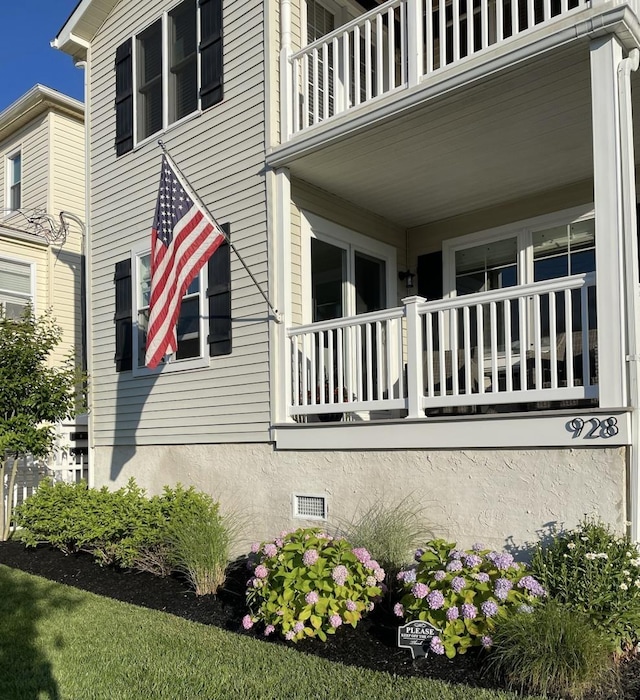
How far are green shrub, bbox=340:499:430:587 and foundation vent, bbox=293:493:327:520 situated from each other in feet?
1.95

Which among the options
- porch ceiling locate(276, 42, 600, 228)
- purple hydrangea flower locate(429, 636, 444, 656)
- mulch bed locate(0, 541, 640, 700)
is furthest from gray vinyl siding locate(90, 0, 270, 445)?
purple hydrangea flower locate(429, 636, 444, 656)

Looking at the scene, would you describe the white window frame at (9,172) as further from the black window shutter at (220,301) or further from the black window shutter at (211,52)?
the black window shutter at (220,301)

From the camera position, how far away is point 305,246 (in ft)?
23.8

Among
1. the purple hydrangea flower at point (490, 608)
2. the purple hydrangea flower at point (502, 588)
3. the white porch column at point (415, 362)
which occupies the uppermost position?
the white porch column at point (415, 362)

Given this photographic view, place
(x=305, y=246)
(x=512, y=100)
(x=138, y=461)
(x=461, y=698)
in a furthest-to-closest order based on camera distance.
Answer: (x=138, y=461)
(x=305, y=246)
(x=512, y=100)
(x=461, y=698)

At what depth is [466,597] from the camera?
419 cm

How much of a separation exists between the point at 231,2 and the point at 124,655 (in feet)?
22.5

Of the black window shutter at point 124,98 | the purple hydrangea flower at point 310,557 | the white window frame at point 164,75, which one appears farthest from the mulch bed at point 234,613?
the black window shutter at point 124,98

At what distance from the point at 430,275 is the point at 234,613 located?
480 centimetres

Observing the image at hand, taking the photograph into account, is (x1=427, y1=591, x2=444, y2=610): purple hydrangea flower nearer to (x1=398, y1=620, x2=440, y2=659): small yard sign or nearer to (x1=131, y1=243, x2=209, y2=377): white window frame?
(x1=398, y1=620, x2=440, y2=659): small yard sign

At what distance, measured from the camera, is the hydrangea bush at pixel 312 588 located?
14.8ft

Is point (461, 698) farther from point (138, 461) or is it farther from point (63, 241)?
point (63, 241)

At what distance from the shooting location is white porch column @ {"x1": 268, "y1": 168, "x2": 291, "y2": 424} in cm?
688

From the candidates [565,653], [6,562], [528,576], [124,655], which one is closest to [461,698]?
[565,653]
